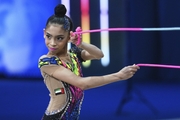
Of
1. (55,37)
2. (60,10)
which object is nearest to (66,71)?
(55,37)

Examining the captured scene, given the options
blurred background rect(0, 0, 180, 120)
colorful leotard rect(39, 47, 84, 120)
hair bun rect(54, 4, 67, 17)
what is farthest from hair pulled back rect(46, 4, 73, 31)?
blurred background rect(0, 0, 180, 120)

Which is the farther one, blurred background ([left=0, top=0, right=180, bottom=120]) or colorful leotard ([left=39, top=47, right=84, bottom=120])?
blurred background ([left=0, top=0, right=180, bottom=120])

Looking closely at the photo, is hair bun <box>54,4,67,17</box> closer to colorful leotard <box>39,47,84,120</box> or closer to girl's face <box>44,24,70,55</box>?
girl's face <box>44,24,70,55</box>

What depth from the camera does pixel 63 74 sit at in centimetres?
184

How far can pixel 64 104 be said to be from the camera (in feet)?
6.29

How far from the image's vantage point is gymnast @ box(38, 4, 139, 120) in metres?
1.83

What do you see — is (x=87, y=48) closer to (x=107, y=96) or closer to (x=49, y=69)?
(x=49, y=69)

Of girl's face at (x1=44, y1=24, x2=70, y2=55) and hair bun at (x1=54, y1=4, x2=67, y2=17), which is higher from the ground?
hair bun at (x1=54, y1=4, x2=67, y2=17)

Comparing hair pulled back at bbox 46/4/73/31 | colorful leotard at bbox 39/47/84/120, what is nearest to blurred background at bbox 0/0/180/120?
colorful leotard at bbox 39/47/84/120

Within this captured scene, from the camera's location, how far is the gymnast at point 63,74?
1828mm

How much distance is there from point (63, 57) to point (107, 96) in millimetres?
2580

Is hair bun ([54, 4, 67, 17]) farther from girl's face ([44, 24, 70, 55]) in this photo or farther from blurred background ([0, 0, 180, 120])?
blurred background ([0, 0, 180, 120])

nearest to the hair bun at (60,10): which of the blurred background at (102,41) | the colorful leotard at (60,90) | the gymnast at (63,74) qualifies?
the gymnast at (63,74)

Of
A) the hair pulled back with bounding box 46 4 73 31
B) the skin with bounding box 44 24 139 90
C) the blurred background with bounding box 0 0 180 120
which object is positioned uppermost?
the hair pulled back with bounding box 46 4 73 31
